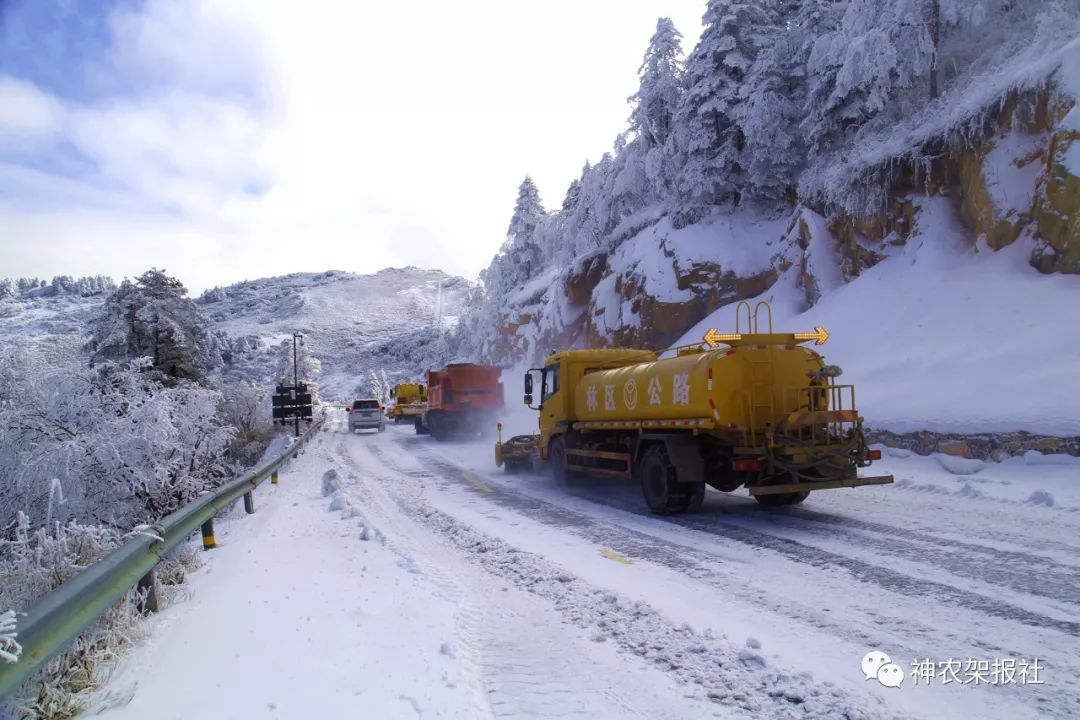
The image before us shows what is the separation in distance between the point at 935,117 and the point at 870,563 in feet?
59.0

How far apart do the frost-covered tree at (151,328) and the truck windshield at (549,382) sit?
2377 centimetres

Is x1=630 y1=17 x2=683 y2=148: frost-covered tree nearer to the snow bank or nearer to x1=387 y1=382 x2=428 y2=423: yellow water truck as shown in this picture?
the snow bank

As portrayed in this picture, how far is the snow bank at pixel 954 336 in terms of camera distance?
11.8m

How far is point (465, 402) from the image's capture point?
97.3 ft

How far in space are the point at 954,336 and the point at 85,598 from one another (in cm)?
1654

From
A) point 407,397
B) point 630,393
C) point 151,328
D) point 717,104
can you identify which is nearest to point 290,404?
point 151,328

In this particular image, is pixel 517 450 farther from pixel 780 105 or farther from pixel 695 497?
pixel 780 105

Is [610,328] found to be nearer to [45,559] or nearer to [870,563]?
[870,563]

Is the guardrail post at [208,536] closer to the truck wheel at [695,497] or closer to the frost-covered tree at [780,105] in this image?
the truck wheel at [695,497]

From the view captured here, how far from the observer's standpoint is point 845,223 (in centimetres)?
2220

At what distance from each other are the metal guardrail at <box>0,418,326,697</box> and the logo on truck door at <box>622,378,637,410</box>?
281 inches

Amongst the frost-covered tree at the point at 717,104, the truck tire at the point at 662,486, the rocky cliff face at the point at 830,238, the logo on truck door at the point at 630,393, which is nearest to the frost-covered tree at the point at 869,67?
the rocky cliff face at the point at 830,238

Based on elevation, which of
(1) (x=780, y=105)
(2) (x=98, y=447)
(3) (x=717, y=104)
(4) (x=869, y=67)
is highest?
(3) (x=717, y=104)

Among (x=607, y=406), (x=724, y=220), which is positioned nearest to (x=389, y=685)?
(x=607, y=406)
